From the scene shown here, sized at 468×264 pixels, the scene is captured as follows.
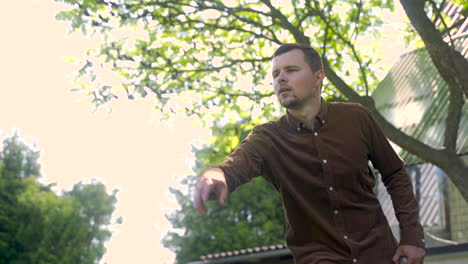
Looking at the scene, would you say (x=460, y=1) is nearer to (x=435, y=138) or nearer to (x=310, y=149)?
(x=435, y=138)

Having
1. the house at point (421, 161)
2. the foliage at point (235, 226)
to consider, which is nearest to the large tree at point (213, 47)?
the house at point (421, 161)

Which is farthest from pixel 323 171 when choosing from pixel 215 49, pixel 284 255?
pixel 284 255

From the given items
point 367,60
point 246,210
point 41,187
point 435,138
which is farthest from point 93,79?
point 41,187

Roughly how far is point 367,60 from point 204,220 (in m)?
32.3

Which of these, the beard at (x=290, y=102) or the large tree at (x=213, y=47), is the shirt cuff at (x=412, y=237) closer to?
the beard at (x=290, y=102)

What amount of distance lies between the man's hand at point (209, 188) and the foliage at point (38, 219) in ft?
157

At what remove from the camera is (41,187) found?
2189 inches

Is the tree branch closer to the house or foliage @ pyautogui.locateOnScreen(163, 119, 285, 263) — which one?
the house

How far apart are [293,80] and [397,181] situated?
0.81 metres

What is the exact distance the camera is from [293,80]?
3.97 metres

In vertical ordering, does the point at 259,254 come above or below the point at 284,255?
above

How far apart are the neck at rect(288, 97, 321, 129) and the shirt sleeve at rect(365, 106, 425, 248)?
0.92ft

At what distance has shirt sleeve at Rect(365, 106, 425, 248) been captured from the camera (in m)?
4.12

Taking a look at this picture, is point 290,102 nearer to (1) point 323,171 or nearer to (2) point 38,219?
(1) point 323,171
